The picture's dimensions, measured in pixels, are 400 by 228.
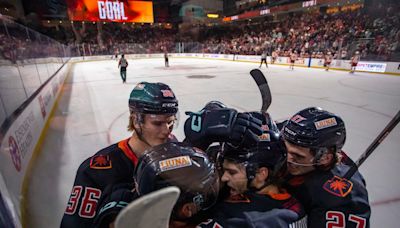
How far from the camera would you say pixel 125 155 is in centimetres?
140

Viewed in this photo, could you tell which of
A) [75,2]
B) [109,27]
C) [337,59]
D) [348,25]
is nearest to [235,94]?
[337,59]

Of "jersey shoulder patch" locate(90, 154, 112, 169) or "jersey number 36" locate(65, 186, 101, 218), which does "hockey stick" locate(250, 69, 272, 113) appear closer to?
"jersey shoulder patch" locate(90, 154, 112, 169)

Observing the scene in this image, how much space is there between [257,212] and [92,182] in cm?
88

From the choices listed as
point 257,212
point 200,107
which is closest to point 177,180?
point 257,212

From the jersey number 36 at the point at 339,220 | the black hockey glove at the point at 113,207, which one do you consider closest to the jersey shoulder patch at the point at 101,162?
the black hockey glove at the point at 113,207

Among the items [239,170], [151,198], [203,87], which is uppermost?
[151,198]

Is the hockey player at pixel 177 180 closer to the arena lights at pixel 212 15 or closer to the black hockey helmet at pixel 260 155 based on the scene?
the black hockey helmet at pixel 260 155

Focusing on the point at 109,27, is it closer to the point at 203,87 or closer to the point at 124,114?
the point at 203,87

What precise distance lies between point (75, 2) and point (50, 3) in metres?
2.62

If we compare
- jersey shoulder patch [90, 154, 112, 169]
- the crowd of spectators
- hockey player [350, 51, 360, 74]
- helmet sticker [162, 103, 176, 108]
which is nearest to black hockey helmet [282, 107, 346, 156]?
helmet sticker [162, 103, 176, 108]

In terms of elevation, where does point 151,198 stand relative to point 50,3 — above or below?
below

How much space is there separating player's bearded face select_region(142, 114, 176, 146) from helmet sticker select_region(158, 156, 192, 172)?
0.79 metres

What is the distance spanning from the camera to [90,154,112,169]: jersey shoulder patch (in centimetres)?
135

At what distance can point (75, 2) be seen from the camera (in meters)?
27.0
